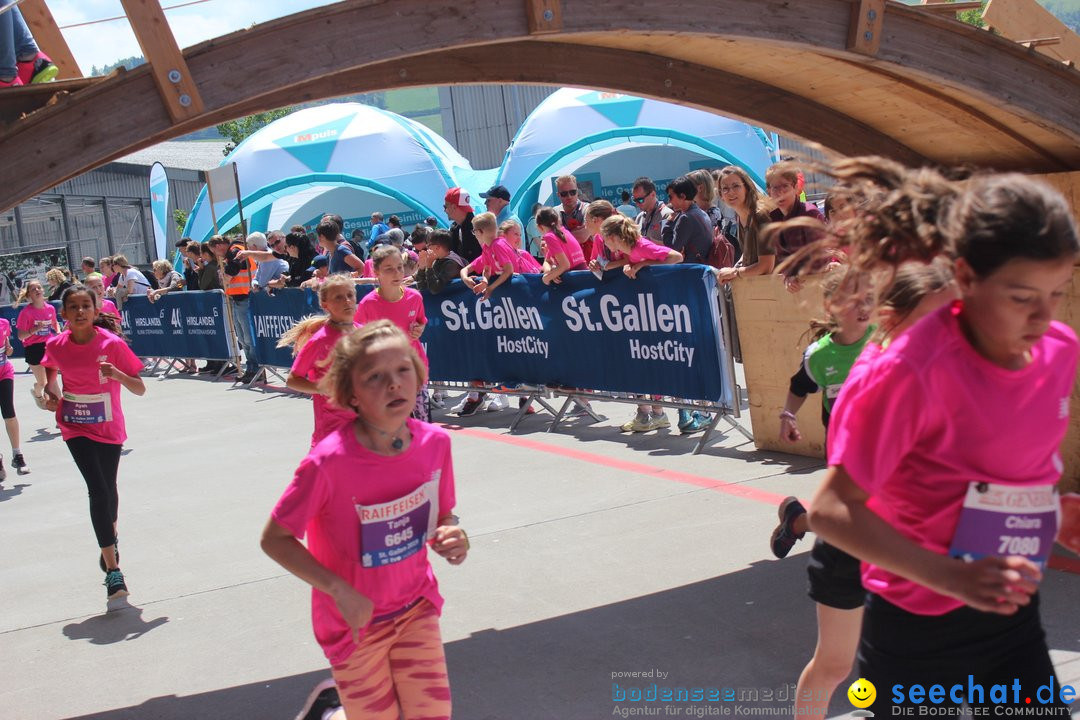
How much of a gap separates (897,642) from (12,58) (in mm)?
4530

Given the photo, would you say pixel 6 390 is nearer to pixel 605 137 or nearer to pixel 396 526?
pixel 396 526

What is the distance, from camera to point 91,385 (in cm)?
649

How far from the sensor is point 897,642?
247 cm

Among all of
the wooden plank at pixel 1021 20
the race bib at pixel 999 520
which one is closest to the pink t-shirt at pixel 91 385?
the race bib at pixel 999 520

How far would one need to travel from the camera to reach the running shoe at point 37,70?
5000 millimetres

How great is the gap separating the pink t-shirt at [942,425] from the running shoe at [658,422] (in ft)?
23.4

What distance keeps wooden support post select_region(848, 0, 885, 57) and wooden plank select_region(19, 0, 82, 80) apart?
393 cm

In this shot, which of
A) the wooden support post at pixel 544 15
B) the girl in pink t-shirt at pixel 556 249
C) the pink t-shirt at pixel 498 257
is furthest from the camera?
the pink t-shirt at pixel 498 257

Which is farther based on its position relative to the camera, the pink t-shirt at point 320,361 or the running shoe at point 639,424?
the running shoe at point 639,424

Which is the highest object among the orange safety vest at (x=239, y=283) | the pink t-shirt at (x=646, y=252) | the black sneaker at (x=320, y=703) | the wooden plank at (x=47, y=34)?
the wooden plank at (x=47, y=34)

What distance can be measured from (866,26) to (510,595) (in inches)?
137

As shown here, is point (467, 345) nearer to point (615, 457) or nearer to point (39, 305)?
point (615, 457)

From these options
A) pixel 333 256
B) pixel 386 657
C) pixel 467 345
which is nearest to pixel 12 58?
pixel 386 657

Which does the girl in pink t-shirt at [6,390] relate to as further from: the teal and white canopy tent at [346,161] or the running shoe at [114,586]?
the teal and white canopy tent at [346,161]
